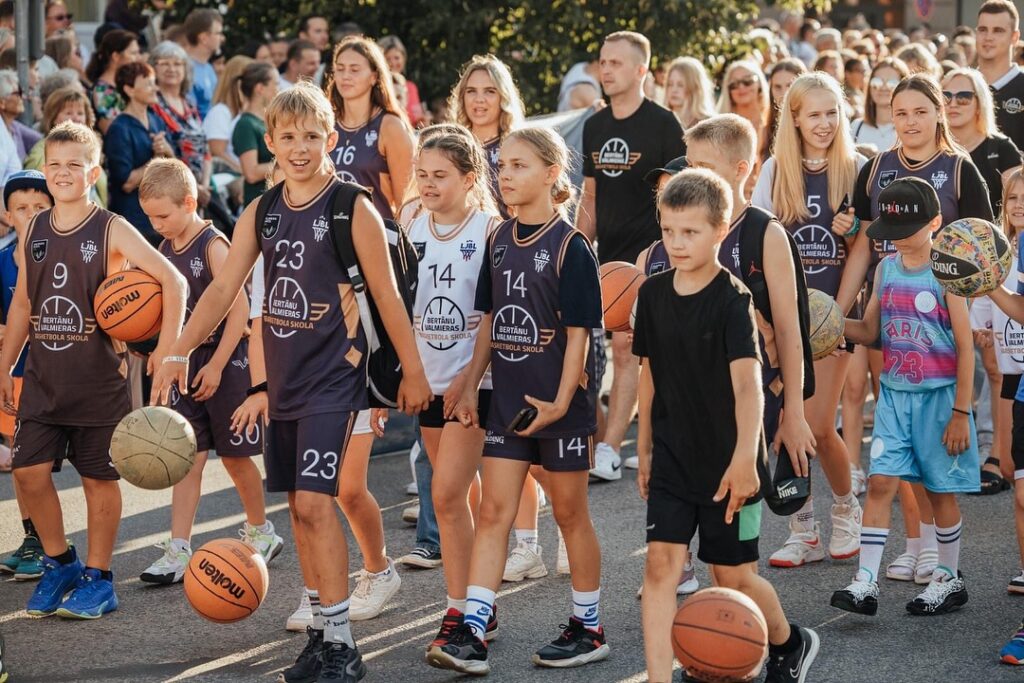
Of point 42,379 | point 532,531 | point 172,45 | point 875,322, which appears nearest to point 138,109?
point 172,45

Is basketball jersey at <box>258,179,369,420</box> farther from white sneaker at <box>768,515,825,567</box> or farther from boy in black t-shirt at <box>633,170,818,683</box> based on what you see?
white sneaker at <box>768,515,825,567</box>

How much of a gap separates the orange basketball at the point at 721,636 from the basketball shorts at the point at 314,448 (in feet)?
5.13

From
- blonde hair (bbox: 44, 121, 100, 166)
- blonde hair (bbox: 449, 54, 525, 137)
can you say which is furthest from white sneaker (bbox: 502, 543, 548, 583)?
blonde hair (bbox: 44, 121, 100, 166)

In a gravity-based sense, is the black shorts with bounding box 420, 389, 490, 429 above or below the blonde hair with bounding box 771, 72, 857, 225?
below

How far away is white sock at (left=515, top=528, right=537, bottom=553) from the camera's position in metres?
7.26

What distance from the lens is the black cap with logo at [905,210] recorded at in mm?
6484

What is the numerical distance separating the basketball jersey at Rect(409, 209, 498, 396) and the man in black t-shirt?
9.23ft

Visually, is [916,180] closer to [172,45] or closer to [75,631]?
[75,631]

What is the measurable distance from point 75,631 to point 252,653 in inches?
34.7

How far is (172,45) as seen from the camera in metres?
11.8

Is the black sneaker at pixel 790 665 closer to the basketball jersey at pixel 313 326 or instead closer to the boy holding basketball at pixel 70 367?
the basketball jersey at pixel 313 326

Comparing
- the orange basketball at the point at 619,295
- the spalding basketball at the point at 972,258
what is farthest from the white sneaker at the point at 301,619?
the spalding basketball at the point at 972,258

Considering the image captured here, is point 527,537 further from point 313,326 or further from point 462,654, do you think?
point 313,326

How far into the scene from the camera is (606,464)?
9023mm
